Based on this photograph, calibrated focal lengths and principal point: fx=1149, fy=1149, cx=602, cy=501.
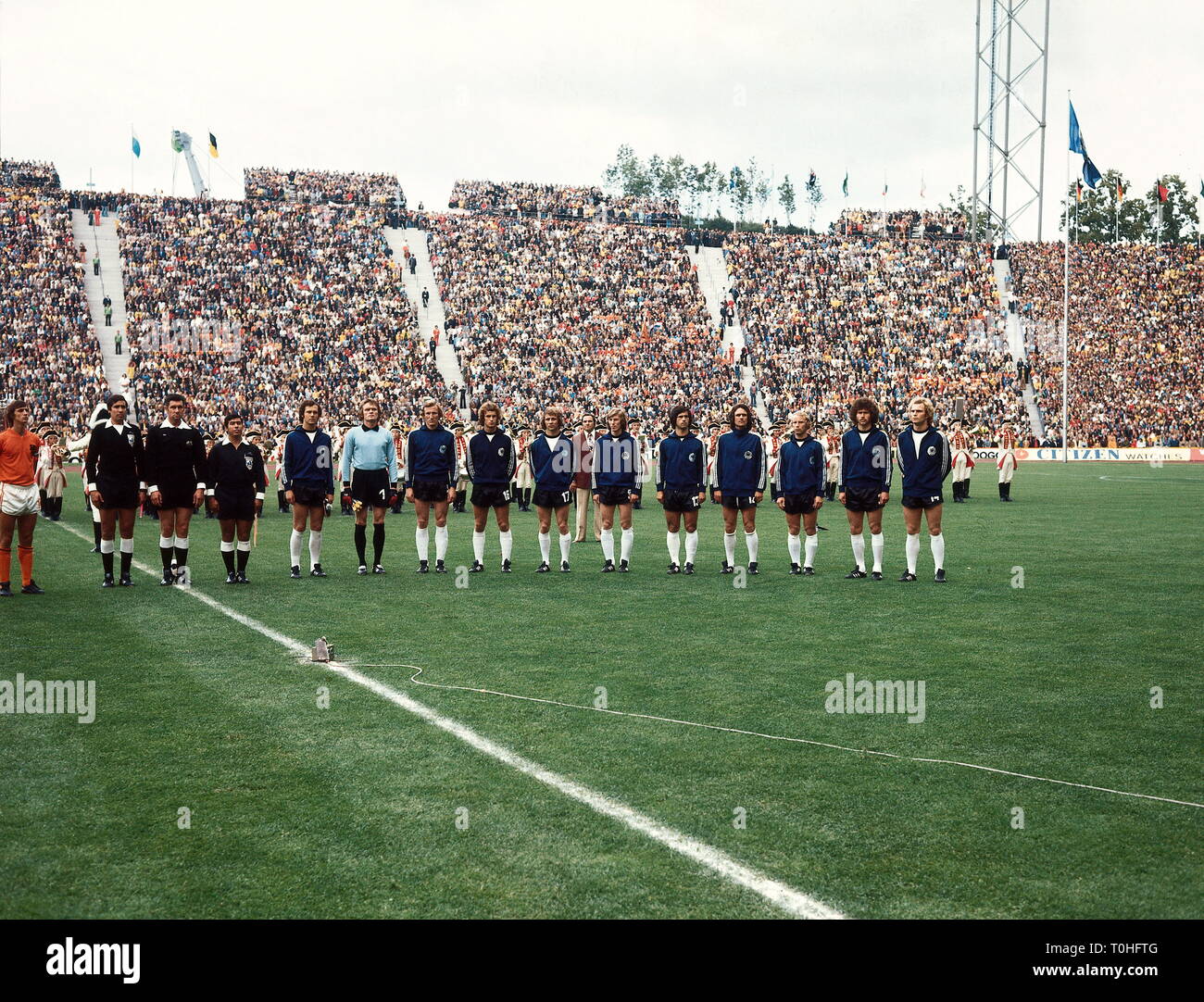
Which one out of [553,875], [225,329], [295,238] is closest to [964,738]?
[553,875]

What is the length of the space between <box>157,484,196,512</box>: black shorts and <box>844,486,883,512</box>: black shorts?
766 cm

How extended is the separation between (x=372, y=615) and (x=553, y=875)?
659 centimetres

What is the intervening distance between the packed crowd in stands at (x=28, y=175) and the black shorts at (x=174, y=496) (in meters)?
51.9

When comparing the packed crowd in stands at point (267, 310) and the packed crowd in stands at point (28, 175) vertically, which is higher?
the packed crowd in stands at point (28, 175)

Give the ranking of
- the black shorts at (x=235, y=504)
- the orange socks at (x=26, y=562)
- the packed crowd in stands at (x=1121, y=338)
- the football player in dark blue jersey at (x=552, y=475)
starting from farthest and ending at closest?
the packed crowd in stands at (x=1121, y=338) → the football player in dark blue jersey at (x=552, y=475) → the black shorts at (x=235, y=504) → the orange socks at (x=26, y=562)

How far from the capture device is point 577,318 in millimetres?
57812

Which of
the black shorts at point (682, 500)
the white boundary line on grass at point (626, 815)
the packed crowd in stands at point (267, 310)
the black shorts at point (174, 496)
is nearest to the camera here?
the white boundary line on grass at point (626, 815)

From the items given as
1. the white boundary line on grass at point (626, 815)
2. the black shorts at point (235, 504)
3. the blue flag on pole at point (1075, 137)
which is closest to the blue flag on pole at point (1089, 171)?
the blue flag on pole at point (1075, 137)

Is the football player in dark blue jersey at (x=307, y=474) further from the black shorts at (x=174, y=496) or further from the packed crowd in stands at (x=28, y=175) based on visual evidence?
the packed crowd in stands at (x=28, y=175)

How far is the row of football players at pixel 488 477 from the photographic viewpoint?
13031 millimetres

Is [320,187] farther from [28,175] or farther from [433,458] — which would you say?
[433,458]

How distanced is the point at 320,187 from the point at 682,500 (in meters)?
55.2

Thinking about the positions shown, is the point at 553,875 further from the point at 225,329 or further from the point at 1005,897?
the point at 225,329

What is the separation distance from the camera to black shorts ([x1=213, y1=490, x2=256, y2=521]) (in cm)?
1300
